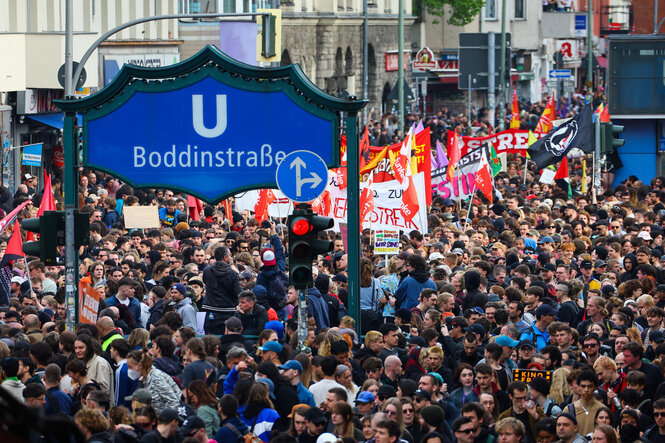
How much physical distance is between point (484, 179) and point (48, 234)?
514 inches

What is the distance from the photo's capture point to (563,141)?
28500 millimetres

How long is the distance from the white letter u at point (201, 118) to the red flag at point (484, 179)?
38.6ft

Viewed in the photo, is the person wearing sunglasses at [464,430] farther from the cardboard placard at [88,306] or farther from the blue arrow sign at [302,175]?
the cardboard placard at [88,306]

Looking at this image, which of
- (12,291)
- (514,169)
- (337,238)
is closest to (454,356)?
(12,291)

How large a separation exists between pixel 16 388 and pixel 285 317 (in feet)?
16.6

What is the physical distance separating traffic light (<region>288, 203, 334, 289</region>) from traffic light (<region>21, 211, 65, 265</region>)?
7.06ft

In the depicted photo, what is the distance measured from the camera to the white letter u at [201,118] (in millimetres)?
13602

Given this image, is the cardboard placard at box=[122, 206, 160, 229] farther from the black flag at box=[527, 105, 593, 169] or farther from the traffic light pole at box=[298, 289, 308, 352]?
the black flag at box=[527, 105, 593, 169]

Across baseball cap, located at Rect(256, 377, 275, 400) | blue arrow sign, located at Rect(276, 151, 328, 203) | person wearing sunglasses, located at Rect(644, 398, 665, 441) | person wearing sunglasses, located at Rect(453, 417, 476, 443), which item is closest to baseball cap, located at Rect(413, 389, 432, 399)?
person wearing sunglasses, located at Rect(453, 417, 476, 443)

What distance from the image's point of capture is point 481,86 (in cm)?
4281

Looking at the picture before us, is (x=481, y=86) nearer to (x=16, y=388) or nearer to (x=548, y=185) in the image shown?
(x=548, y=185)

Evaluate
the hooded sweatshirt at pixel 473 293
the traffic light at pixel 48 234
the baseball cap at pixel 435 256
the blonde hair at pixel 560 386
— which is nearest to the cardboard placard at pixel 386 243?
the baseball cap at pixel 435 256

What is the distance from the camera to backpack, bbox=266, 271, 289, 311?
15.6 metres

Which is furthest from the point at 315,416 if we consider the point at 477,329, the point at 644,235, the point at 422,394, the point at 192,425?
the point at 644,235
